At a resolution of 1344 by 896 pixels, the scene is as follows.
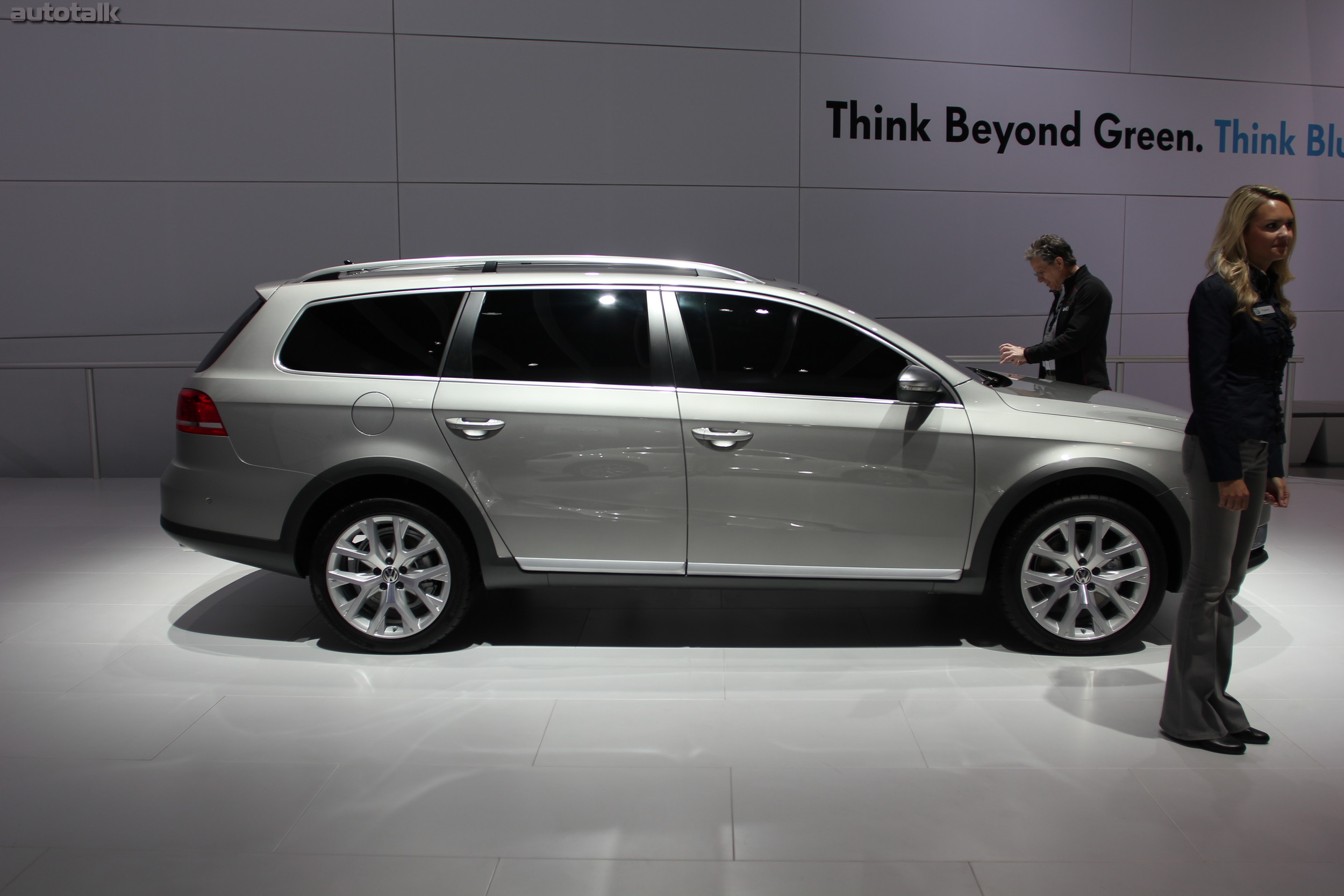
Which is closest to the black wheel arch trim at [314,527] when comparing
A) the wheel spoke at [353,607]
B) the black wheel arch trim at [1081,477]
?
the wheel spoke at [353,607]

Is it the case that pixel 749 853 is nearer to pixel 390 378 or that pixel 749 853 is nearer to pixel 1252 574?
pixel 390 378

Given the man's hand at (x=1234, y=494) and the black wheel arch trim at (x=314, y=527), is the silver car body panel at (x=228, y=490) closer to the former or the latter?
the black wheel arch trim at (x=314, y=527)

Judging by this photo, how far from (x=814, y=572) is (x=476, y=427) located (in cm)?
152

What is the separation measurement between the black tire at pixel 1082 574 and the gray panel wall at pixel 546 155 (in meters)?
4.65

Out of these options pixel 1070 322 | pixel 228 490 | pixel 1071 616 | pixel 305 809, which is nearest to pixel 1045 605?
pixel 1071 616

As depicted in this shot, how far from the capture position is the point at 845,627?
14.4 ft

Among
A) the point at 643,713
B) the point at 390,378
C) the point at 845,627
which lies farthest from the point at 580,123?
the point at 643,713

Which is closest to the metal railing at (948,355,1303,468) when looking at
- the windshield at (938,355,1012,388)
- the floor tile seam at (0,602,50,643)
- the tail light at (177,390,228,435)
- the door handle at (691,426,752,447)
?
the windshield at (938,355,1012,388)

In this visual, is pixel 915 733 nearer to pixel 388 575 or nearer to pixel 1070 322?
pixel 388 575

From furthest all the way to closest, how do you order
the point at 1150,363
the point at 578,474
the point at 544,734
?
the point at 1150,363 < the point at 578,474 < the point at 544,734

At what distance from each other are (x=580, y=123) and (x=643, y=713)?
5719mm

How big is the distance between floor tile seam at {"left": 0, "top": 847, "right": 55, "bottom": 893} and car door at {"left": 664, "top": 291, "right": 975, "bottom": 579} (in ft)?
7.63

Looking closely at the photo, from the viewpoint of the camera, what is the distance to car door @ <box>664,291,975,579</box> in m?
3.84

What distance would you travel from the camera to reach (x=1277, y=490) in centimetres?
311
